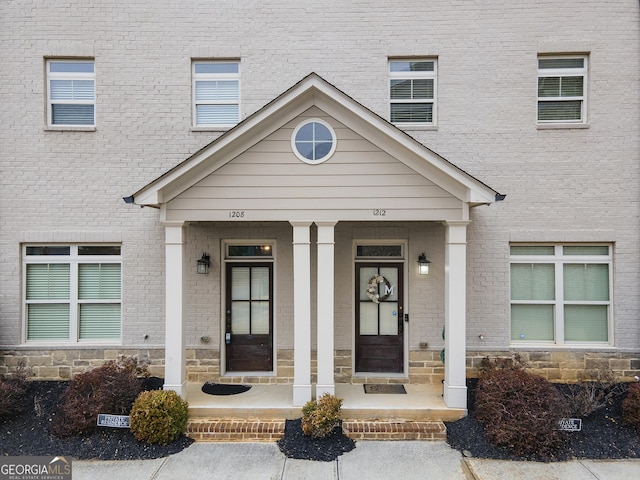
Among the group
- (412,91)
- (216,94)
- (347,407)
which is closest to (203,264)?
(216,94)

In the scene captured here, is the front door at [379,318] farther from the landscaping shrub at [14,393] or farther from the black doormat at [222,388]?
the landscaping shrub at [14,393]

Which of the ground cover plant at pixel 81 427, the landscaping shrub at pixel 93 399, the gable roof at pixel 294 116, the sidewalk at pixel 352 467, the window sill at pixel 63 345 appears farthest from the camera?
the window sill at pixel 63 345

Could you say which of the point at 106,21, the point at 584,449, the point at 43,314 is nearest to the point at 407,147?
the point at 584,449

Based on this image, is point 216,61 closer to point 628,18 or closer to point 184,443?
point 184,443

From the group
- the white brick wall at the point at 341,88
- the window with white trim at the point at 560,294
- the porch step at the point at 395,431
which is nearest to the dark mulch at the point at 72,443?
the white brick wall at the point at 341,88

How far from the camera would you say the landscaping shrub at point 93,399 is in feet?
18.0

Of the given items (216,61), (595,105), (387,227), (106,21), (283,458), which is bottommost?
(283,458)

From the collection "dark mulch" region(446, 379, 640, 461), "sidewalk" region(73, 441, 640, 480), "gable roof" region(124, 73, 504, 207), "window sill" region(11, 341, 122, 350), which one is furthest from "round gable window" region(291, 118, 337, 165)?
"window sill" region(11, 341, 122, 350)

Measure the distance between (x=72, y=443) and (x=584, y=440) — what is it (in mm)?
7407

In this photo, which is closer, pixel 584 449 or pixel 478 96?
pixel 584 449

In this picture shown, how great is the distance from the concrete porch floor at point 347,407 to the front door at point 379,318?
0.88 metres

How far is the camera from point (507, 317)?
7176mm

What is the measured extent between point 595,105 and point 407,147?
14.3 ft

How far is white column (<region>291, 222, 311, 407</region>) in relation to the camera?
5.91 meters
